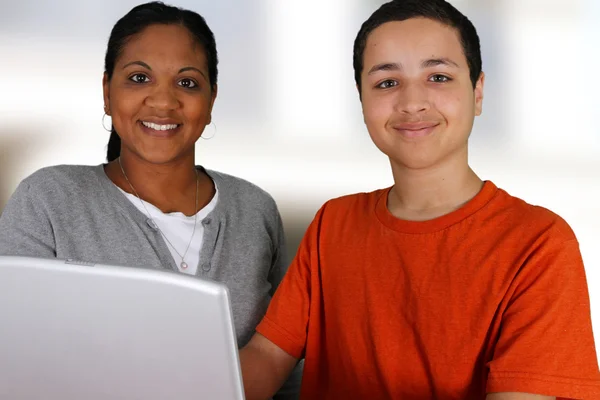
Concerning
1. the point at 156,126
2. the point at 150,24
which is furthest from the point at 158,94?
the point at 150,24

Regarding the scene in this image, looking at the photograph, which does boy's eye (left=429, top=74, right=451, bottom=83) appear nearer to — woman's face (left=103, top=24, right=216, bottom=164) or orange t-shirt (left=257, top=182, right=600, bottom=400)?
orange t-shirt (left=257, top=182, right=600, bottom=400)

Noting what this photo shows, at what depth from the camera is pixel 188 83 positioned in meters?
1.94

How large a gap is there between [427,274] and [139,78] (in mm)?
933

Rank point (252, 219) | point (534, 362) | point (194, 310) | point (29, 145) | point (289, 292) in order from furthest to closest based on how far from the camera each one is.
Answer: point (29, 145) < point (252, 219) < point (289, 292) < point (534, 362) < point (194, 310)

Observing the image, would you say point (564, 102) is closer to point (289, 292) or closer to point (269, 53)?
point (269, 53)

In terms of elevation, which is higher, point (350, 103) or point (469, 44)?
point (469, 44)

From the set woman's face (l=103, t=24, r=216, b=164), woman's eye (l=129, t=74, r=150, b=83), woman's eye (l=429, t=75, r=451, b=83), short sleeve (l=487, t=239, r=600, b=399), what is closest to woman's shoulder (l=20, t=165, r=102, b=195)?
woman's face (l=103, t=24, r=216, b=164)

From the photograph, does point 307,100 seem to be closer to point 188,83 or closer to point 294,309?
point 188,83

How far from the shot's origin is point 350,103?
265 cm

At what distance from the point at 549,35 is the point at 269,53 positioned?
95cm

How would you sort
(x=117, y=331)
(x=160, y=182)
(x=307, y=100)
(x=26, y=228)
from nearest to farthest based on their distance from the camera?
(x=117, y=331)
(x=26, y=228)
(x=160, y=182)
(x=307, y=100)

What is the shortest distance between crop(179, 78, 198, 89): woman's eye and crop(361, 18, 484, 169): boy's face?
2.07 ft

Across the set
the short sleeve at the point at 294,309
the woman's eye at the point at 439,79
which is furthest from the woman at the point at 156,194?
the woman's eye at the point at 439,79

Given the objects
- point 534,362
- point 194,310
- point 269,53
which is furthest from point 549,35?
point 194,310
